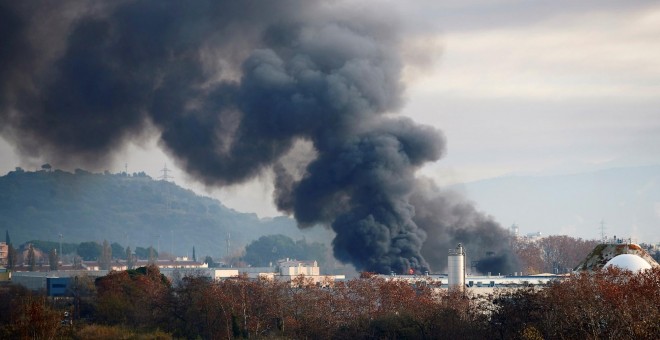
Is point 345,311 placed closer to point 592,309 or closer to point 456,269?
point 456,269

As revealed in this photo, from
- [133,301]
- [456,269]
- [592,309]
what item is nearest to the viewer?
[592,309]

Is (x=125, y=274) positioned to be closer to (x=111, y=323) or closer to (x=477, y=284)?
(x=111, y=323)

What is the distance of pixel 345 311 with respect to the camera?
6550cm

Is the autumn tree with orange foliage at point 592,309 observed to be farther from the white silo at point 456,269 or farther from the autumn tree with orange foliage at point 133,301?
the autumn tree with orange foliage at point 133,301

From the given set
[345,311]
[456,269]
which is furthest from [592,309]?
[456,269]

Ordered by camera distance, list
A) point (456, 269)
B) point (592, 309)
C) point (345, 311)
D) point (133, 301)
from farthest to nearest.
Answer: point (456, 269) → point (133, 301) → point (345, 311) → point (592, 309)

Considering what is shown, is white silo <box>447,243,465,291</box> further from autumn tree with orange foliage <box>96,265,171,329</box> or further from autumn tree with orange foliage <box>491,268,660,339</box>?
autumn tree with orange foliage <box>96,265,171,329</box>

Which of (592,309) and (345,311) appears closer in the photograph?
(592,309)

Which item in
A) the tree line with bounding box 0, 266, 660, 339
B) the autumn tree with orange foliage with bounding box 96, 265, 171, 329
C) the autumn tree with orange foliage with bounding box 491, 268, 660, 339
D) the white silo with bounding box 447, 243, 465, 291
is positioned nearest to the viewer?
the autumn tree with orange foliage with bounding box 491, 268, 660, 339

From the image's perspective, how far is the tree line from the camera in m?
45.3

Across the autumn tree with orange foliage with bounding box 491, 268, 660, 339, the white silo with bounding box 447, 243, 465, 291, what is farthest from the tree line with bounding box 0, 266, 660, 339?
the white silo with bounding box 447, 243, 465, 291

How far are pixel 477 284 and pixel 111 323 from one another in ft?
92.2

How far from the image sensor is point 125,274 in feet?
275

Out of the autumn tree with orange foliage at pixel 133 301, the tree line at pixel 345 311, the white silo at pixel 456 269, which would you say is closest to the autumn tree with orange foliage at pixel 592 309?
the tree line at pixel 345 311
